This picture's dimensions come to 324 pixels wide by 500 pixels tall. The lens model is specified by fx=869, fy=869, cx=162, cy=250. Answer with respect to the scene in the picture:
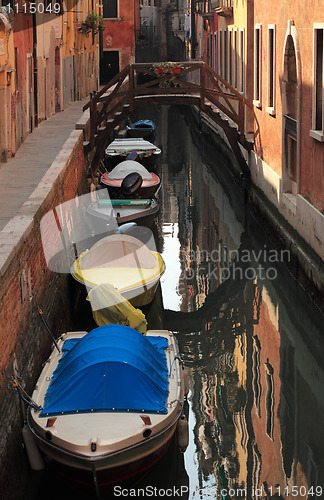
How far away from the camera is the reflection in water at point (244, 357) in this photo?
7047 millimetres

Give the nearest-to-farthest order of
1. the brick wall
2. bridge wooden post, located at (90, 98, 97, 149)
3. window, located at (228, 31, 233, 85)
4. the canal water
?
the brick wall < the canal water < bridge wooden post, located at (90, 98, 97, 149) < window, located at (228, 31, 233, 85)

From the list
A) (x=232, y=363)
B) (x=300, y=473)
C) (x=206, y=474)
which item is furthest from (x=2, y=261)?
(x=232, y=363)

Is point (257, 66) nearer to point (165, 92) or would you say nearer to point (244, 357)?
point (165, 92)

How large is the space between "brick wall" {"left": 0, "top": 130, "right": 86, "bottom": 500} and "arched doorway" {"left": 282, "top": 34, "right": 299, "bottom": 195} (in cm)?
409

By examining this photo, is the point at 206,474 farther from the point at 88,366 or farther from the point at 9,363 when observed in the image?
the point at 9,363

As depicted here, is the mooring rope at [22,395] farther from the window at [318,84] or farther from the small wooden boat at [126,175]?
the small wooden boat at [126,175]

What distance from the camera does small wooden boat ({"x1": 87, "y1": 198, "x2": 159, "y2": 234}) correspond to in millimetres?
13391

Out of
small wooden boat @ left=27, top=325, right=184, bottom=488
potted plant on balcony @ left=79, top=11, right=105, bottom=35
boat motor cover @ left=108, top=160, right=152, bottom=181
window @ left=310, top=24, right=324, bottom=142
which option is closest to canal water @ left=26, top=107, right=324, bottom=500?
small wooden boat @ left=27, top=325, right=184, bottom=488

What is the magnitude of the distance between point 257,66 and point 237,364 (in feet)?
29.2

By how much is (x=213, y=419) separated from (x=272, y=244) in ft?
19.1

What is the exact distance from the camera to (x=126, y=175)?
16234 mm

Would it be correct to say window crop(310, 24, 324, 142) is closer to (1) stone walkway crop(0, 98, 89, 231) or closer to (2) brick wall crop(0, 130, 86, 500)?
(2) brick wall crop(0, 130, 86, 500)

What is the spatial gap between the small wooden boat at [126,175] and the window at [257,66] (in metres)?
2.45

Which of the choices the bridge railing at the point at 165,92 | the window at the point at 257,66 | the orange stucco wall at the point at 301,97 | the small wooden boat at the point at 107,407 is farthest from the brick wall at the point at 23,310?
the window at the point at 257,66
